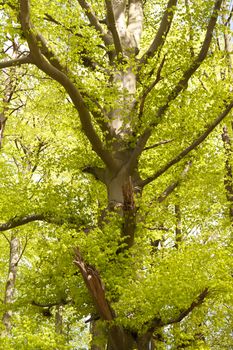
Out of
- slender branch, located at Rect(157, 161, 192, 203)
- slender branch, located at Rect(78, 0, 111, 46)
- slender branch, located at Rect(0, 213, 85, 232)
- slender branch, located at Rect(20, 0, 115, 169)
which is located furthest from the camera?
slender branch, located at Rect(78, 0, 111, 46)

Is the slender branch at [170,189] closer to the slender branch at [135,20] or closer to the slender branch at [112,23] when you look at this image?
the slender branch at [112,23]

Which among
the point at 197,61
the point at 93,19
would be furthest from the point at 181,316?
the point at 93,19

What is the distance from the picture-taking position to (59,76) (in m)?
8.33

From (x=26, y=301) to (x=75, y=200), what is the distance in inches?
112

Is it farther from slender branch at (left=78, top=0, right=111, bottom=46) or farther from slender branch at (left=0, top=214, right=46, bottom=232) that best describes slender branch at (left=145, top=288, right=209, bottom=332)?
slender branch at (left=78, top=0, right=111, bottom=46)

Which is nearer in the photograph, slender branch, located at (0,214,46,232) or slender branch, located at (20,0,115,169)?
slender branch, located at (20,0,115,169)

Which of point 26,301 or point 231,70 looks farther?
point 231,70

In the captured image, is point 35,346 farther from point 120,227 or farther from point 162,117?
point 162,117

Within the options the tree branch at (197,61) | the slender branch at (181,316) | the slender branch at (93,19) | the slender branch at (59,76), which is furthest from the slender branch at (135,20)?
the slender branch at (181,316)

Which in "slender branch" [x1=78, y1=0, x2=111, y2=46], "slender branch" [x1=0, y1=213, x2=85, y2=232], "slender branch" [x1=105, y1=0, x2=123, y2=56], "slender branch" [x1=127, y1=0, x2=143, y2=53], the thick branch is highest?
"slender branch" [x1=127, y1=0, x2=143, y2=53]

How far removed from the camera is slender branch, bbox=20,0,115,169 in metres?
7.39

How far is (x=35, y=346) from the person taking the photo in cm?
654

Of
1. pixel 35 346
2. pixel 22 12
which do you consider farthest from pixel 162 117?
pixel 35 346

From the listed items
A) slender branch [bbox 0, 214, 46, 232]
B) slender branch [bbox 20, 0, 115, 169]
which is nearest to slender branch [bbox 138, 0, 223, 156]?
slender branch [bbox 20, 0, 115, 169]
